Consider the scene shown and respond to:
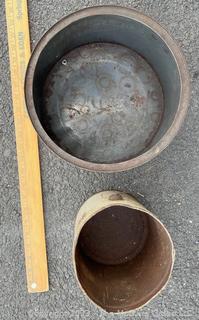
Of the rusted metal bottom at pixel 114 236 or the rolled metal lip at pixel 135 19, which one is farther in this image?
the rusted metal bottom at pixel 114 236

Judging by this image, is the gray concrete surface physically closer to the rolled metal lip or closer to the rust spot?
the rust spot

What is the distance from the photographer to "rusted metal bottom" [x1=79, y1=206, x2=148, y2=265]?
5.16 ft

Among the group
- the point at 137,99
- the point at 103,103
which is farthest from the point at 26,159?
the point at 137,99

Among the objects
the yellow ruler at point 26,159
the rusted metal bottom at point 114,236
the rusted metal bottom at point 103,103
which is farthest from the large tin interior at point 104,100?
the rusted metal bottom at point 114,236

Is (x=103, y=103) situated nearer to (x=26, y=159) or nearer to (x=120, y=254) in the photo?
(x=26, y=159)

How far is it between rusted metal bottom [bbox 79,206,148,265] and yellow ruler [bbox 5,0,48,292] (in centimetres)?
19

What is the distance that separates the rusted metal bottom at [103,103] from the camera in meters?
1.52

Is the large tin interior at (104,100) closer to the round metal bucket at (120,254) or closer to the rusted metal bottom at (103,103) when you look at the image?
the rusted metal bottom at (103,103)

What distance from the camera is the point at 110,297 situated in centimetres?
139

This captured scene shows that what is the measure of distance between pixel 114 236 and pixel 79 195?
202 mm

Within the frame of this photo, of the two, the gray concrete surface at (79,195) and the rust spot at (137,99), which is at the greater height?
the rust spot at (137,99)

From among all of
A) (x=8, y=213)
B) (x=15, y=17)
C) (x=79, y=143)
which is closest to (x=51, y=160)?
(x=79, y=143)

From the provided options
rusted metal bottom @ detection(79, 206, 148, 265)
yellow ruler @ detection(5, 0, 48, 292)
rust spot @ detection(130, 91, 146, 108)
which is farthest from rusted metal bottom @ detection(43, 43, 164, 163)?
rusted metal bottom @ detection(79, 206, 148, 265)

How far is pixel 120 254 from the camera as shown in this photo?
1.58m
